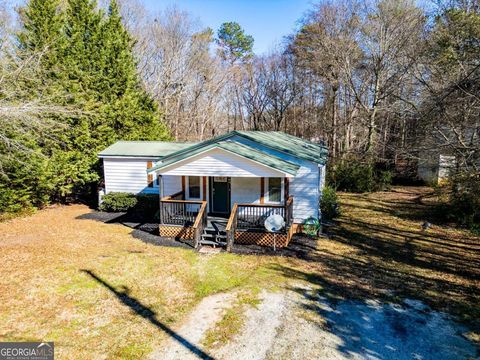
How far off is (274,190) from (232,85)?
2515cm

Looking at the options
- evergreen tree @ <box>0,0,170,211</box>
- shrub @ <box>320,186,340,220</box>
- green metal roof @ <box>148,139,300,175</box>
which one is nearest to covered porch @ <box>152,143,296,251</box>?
green metal roof @ <box>148,139,300,175</box>

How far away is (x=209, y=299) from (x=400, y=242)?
8.53m

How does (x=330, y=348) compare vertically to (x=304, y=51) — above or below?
below

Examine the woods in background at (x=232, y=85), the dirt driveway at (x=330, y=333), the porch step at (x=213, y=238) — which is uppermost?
the woods in background at (x=232, y=85)

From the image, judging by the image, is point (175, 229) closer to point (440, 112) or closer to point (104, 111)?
point (440, 112)

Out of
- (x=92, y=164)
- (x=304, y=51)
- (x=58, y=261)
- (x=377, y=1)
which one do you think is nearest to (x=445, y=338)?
(x=58, y=261)

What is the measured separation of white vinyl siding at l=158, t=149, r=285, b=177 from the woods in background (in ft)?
10.2

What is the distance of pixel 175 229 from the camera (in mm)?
11875

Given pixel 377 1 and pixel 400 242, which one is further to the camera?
pixel 377 1

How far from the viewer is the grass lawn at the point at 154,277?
628 centimetres

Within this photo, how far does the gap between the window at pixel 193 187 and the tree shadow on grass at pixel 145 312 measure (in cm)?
561

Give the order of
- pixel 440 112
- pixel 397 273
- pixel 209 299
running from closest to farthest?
pixel 209 299, pixel 440 112, pixel 397 273

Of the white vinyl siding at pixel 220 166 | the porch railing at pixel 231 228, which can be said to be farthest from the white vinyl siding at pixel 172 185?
the porch railing at pixel 231 228

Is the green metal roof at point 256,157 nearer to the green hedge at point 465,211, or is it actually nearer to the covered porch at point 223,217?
the covered porch at point 223,217
